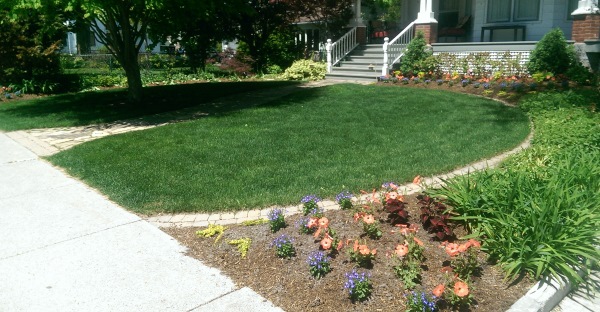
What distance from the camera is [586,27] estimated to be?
12656mm

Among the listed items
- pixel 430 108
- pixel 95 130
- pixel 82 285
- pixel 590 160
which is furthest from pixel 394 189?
pixel 95 130

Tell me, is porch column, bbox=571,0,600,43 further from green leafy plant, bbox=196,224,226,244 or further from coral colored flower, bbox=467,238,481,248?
green leafy plant, bbox=196,224,226,244

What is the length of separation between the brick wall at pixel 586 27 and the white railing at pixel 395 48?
508 cm

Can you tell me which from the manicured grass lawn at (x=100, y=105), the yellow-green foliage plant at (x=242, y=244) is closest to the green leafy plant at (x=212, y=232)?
the yellow-green foliage plant at (x=242, y=244)

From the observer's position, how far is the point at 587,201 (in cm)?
421

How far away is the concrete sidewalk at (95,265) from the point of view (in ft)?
11.1

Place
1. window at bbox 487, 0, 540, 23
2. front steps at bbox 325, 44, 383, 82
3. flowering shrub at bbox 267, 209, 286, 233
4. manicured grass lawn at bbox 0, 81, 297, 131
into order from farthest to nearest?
1. front steps at bbox 325, 44, 383, 82
2. window at bbox 487, 0, 540, 23
3. manicured grass lawn at bbox 0, 81, 297, 131
4. flowering shrub at bbox 267, 209, 286, 233

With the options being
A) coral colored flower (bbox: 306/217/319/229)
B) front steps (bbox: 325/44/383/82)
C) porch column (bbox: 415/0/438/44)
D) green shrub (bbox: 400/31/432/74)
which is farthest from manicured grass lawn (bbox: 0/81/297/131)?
coral colored flower (bbox: 306/217/319/229)

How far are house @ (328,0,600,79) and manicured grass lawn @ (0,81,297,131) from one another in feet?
12.5

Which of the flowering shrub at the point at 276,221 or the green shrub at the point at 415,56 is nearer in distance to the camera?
the flowering shrub at the point at 276,221

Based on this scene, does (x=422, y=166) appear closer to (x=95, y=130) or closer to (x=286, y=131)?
(x=286, y=131)

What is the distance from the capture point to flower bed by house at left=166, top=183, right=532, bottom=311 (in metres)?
3.29

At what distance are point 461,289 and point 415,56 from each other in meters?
12.6

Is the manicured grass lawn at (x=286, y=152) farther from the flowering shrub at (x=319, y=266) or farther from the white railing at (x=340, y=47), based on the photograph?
the white railing at (x=340, y=47)
